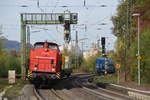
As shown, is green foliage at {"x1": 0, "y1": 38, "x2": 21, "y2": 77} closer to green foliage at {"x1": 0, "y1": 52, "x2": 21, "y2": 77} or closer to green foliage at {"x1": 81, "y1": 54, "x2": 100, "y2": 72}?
green foliage at {"x1": 0, "y1": 52, "x2": 21, "y2": 77}

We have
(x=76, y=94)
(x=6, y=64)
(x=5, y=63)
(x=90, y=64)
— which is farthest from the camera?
(x=90, y=64)

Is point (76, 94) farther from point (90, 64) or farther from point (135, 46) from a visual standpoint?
point (90, 64)

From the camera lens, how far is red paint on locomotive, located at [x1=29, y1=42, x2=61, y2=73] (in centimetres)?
2603

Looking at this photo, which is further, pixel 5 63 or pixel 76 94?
pixel 5 63

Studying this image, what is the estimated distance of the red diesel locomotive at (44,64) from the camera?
84.4 ft

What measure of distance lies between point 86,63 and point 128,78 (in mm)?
48207

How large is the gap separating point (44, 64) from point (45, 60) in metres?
0.35

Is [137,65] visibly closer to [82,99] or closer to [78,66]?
[82,99]

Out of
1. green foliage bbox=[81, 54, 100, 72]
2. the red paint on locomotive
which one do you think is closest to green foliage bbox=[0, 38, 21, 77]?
green foliage bbox=[81, 54, 100, 72]

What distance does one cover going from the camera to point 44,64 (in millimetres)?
26141

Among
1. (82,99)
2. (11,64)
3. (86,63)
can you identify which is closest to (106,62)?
(11,64)

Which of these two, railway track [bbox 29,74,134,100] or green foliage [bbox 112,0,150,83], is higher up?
green foliage [bbox 112,0,150,83]

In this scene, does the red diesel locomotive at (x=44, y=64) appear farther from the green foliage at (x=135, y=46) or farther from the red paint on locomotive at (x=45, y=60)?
the green foliage at (x=135, y=46)

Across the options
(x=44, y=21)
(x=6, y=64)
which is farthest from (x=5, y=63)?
(x=44, y=21)
